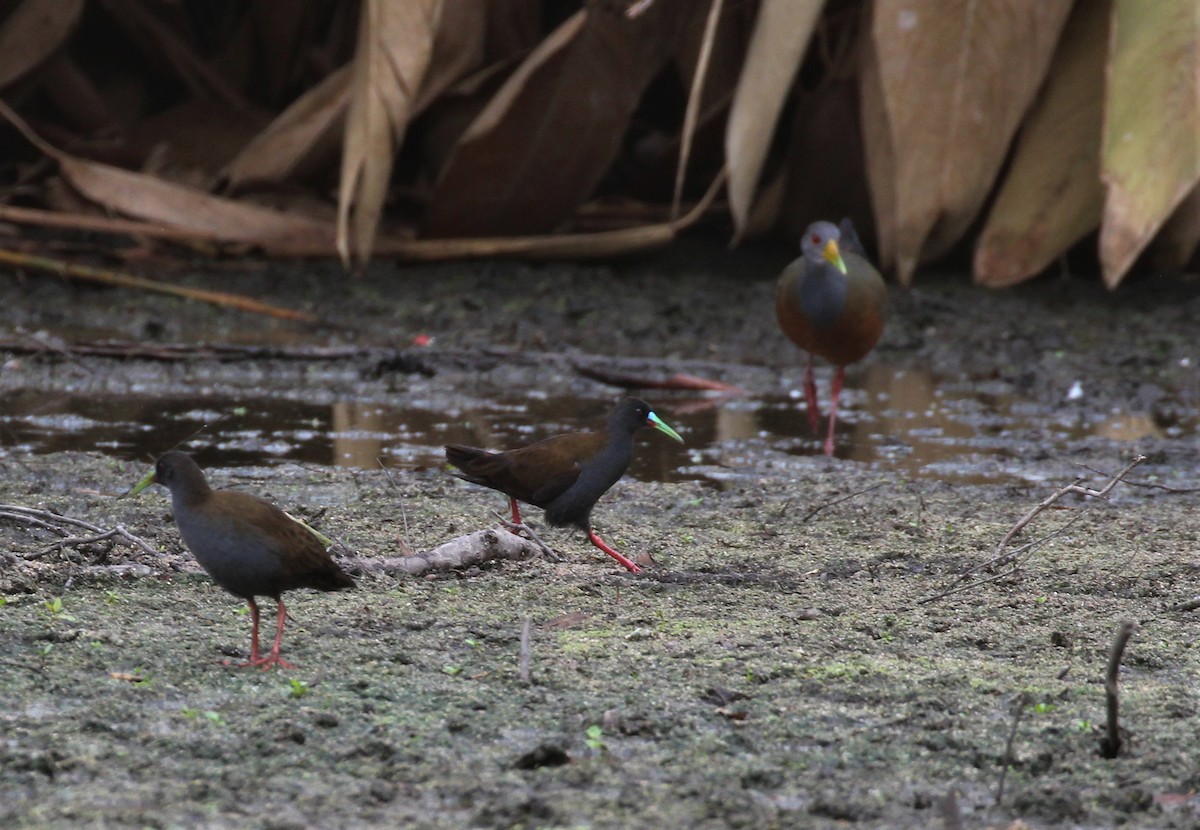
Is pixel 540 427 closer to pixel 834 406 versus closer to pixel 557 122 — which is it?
pixel 834 406

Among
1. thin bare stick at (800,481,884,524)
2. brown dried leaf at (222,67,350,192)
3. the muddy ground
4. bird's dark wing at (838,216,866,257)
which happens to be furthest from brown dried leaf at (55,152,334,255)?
thin bare stick at (800,481,884,524)

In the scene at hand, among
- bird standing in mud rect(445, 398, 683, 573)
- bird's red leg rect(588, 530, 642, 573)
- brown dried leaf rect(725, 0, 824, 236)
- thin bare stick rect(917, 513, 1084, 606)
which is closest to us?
thin bare stick rect(917, 513, 1084, 606)

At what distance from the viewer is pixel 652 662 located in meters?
3.50

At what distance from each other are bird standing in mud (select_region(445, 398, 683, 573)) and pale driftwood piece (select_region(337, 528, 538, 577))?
15cm

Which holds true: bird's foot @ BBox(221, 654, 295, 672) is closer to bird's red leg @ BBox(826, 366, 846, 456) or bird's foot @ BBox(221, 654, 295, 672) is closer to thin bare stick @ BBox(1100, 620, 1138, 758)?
thin bare stick @ BBox(1100, 620, 1138, 758)

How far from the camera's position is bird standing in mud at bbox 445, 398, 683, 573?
4562mm

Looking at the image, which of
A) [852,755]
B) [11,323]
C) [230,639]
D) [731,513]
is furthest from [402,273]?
[852,755]

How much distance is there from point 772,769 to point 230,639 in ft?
4.40

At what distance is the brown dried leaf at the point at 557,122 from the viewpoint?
975 centimetres

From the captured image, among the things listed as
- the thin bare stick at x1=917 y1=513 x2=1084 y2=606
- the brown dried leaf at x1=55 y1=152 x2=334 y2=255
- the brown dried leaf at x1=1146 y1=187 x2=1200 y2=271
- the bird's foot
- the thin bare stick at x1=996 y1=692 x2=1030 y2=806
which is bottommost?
the bird's foot

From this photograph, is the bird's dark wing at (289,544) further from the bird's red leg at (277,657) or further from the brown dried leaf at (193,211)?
the brown dried leaf at (193,211)

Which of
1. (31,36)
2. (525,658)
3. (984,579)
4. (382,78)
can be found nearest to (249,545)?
(525,658)

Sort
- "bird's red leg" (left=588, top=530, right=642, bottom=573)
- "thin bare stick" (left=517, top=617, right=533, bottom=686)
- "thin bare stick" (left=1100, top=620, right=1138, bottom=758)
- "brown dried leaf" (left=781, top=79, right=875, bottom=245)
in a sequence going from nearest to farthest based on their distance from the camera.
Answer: "thin bare stick" (left=1100, top=620, right=1138, bottom=758)
"thin bare stick" (left=517, top=617, right=533, bottom=686)
"bird's red leg" (left=588, top=530, right=642, bottom=573)
"brown dried leaf" (left=781, top=79, right=875, bottom=245)

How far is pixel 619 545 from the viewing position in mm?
4805
